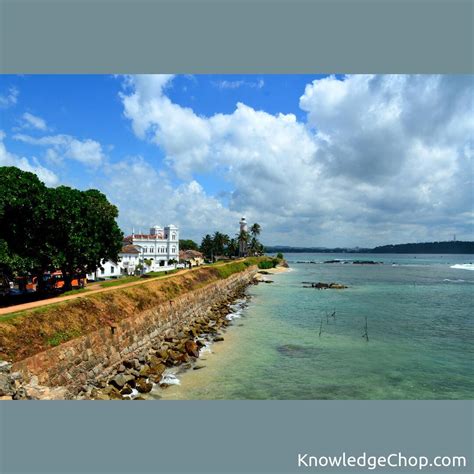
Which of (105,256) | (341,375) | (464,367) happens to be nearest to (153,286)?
(105,256)

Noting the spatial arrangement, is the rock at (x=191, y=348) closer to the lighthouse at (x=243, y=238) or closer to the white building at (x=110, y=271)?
the white building at (x=110, y=271)

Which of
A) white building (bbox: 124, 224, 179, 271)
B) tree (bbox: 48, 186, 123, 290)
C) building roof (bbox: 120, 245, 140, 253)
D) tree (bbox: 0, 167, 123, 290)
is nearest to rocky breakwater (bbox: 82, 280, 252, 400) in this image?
tree (bbox: 48, 186, 123, 290)

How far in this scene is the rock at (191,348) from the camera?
81.3 ft

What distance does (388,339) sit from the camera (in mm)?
30234

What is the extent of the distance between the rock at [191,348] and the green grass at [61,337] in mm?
8243

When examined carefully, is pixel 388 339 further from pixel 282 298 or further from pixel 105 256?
pixel 105 256

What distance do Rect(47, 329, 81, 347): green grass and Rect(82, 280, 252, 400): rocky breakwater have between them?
8.69 feet

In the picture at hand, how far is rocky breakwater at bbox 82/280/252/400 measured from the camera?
17906 millimetres

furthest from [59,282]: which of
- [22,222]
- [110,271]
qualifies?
[110,271]

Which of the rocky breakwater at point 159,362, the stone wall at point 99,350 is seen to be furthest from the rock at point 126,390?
the stone wall at point 99,350

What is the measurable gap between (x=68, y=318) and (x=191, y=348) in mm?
8815

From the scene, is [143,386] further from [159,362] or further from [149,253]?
[149,253]

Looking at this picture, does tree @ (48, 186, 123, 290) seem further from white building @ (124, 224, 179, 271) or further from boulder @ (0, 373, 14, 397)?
white building @ (124, 224, 179, 271)

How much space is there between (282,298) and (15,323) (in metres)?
41.5
